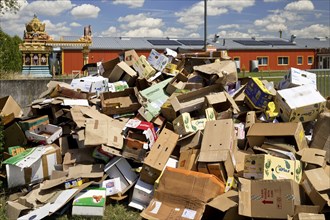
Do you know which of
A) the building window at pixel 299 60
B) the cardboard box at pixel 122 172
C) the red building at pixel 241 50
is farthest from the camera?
the building window at pixel 299 60

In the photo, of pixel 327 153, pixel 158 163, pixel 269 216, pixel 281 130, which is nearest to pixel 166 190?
pixel 158 163

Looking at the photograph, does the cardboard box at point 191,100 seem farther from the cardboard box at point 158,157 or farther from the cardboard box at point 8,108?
the cardboard box at point 8,108

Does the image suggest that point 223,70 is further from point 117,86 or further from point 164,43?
point 164,43

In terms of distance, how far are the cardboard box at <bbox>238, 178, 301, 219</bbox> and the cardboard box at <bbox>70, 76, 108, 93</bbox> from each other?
345 cm

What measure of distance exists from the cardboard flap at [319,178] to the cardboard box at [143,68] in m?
3.48

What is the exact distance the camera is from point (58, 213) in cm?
436

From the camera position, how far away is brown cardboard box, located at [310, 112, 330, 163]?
470cm

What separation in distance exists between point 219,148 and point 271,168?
673 mm

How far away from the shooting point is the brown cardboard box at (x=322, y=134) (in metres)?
4.70

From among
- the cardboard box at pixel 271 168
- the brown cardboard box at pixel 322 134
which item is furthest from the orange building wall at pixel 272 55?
the cardboard box at pixel 271 168

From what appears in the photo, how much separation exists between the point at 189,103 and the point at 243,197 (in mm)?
2004

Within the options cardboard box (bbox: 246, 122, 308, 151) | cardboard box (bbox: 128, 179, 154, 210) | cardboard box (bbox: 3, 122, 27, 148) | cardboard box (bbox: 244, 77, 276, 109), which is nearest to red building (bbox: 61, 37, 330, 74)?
cardboard box (bbox: 3, 122, 27, 148)

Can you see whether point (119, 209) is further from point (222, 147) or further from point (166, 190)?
point (222, 147)

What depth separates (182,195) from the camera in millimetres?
4090
